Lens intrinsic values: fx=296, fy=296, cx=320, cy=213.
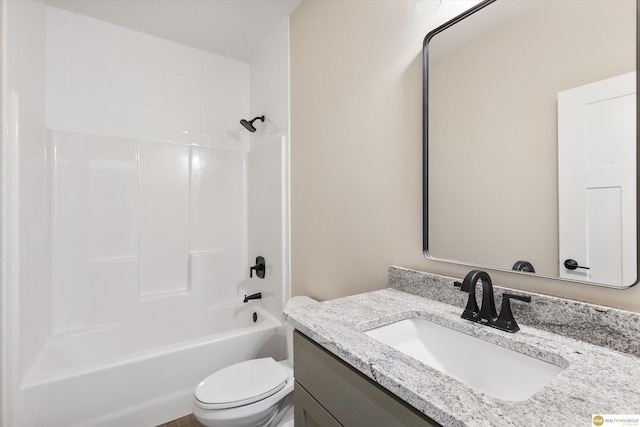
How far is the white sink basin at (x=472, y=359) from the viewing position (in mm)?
667

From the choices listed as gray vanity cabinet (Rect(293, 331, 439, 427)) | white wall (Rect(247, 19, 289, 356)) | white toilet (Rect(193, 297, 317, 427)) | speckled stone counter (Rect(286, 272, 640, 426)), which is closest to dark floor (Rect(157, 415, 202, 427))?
white toilet (Rect(193, 297, 317, 427))

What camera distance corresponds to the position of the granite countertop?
17.4 inches

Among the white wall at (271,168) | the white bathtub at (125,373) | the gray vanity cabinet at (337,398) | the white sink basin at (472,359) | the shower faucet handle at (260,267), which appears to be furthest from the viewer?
the shower faucet handle at (260,267)

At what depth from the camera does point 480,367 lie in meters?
0.76

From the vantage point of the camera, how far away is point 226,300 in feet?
7.95

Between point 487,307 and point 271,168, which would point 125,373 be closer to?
point 271,168

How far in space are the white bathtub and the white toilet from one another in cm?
38

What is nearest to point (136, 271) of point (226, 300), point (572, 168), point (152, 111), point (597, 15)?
point (226, 300)

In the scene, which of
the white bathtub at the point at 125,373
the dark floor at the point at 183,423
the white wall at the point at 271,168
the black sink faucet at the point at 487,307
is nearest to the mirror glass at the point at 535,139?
the black sink faucet at the point at 487,307

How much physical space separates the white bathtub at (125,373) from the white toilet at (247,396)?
1.25ft

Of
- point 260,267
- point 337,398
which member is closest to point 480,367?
point 337,398

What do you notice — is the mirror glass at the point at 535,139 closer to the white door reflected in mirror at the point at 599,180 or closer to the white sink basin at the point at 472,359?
the white door reflected in mirror at the point at 599,180

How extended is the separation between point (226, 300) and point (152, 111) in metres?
1.55

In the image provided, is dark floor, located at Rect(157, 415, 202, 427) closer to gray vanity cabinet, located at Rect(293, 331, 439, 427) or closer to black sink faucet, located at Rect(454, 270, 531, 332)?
gray vanity cabinet, located at Rect(293, 331, 439, 427)
